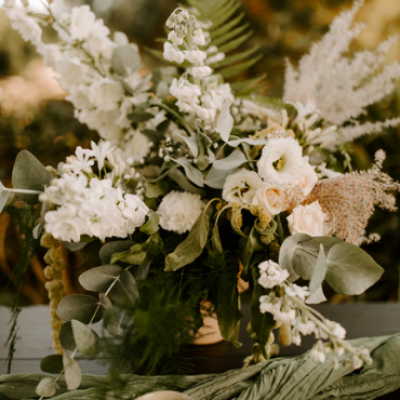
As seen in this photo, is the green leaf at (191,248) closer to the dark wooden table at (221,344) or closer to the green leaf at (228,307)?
the green leaf at (228,307)

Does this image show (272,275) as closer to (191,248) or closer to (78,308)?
(191,248)

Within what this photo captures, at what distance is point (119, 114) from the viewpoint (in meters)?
0.55

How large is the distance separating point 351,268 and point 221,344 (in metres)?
0.32

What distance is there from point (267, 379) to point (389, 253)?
1107 millimetres

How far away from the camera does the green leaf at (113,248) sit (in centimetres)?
40

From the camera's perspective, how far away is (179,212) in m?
0.41

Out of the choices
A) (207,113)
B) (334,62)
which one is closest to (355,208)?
(207,113)

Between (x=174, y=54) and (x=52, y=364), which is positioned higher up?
(x=174, y=54)

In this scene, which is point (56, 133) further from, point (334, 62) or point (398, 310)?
point (398, 310)

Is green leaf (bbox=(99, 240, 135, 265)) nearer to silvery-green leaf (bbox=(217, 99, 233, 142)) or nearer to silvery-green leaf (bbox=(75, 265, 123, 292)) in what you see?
silvery-green leaf (bbox=(75, 265, 123, 292))

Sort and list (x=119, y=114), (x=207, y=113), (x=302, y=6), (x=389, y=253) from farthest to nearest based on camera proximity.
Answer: (x=302, y=6) < (x=389, y=253) < (x=119, y=114) < (x=207, y=113)

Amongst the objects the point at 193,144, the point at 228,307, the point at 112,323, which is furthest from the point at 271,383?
the point at 193,144

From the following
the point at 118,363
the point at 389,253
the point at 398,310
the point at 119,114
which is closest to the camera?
the point at 118,363

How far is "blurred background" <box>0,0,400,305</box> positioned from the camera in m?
1.27
